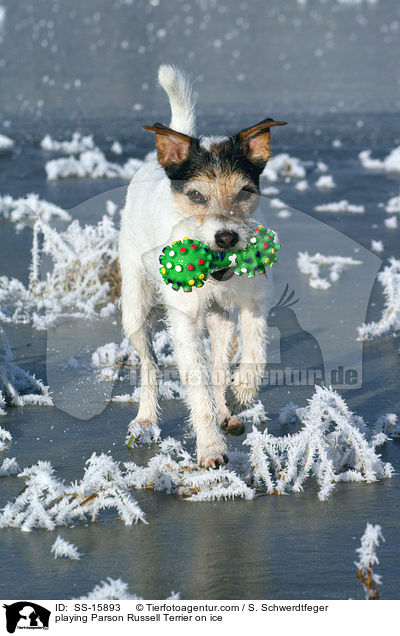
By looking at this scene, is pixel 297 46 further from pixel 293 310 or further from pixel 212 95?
pixel 293 310

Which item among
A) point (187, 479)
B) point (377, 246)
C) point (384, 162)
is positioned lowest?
point (187, 479)

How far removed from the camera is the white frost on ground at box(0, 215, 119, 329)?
24.0ft

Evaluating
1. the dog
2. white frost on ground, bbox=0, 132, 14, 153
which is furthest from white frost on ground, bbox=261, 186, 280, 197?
the dog

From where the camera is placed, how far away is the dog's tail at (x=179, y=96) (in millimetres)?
5277

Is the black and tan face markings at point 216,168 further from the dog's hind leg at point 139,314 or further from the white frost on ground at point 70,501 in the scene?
the white frost on ground at point 70,501

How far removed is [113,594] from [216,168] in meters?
2.22

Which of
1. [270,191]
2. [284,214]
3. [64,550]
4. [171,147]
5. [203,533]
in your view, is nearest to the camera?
[64,550]

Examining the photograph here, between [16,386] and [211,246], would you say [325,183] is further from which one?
[211,246]

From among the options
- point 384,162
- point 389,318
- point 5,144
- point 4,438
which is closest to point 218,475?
point 4,438

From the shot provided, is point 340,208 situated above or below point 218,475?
above

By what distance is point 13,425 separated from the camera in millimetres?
5113

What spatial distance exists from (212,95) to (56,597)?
67.3 ft

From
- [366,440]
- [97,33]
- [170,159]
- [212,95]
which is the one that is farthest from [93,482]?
[97,33]
